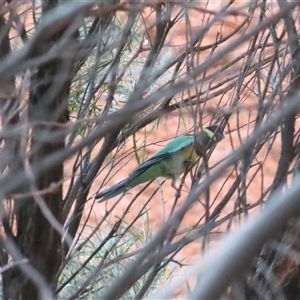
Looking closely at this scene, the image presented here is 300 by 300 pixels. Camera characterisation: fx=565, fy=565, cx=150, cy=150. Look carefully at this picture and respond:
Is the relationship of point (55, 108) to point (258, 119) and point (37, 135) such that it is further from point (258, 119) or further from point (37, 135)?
point (258, 119)

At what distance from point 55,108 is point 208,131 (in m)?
Result: 0.58

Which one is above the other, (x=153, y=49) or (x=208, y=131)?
(x=153, y=49)

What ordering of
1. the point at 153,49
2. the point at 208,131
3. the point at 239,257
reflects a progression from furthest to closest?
the point at 208,131 → the point at 153,49 → the point at 239,257

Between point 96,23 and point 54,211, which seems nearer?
point 54,211

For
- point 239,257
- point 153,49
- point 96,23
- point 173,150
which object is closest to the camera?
point 239,257

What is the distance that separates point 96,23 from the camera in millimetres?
989

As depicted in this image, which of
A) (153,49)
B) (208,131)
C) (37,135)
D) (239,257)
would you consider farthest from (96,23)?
(239,257)

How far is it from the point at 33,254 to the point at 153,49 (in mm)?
502

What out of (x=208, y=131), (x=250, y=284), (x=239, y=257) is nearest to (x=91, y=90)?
(x=208, y=131)

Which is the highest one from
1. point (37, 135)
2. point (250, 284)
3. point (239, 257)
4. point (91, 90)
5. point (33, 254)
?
point (91, 90)

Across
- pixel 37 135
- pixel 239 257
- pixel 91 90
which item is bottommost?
pixel 239 257

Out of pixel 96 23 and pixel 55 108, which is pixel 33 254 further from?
pixel 96 23

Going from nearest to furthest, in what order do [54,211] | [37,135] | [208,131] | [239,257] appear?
[239,257] → [37,135] → [54,211] → [208,131]

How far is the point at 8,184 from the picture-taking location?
1.81ft
